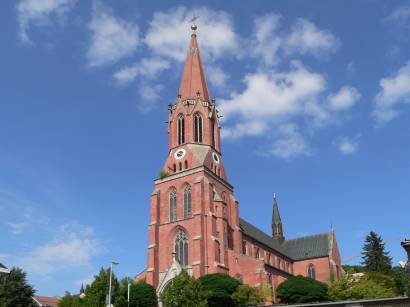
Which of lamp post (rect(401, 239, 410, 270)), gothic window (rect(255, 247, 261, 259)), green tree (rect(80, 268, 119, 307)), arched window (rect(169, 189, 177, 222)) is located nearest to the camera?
lamp post (rect(401, 239, 410, 270))

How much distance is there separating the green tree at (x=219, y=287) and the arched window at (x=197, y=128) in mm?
22282

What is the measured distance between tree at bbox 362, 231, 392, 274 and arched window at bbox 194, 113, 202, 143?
1392 inches

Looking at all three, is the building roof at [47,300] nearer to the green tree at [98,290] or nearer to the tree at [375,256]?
the green tree at [98,290]

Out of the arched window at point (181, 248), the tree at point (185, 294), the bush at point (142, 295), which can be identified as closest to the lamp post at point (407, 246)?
the tree at point (185, 294)

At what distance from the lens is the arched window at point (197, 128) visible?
70.5m

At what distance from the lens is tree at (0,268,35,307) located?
55.7m

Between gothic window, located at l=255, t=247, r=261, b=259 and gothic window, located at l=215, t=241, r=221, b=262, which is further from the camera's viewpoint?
gothic window, located at l=255, t=247, r=261, b=259

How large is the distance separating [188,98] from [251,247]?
2537 centimetres

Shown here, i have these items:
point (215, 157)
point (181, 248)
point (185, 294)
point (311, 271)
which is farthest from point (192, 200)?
point (311, 271)

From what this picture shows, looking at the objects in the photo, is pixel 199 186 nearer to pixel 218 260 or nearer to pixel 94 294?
pixel 218 260

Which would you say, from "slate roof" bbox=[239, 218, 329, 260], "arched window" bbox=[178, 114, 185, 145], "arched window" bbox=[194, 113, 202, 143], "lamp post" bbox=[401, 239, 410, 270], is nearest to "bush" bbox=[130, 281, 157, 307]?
"arched window" bbox=[178, 114, 185, 145]

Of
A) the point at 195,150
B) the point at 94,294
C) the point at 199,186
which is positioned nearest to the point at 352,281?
the point at 199,186

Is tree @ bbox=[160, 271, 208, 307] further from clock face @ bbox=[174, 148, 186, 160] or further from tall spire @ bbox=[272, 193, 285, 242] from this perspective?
tall spire @ bbox=[272, 193, 285, 242]

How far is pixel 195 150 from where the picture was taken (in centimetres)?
6862
